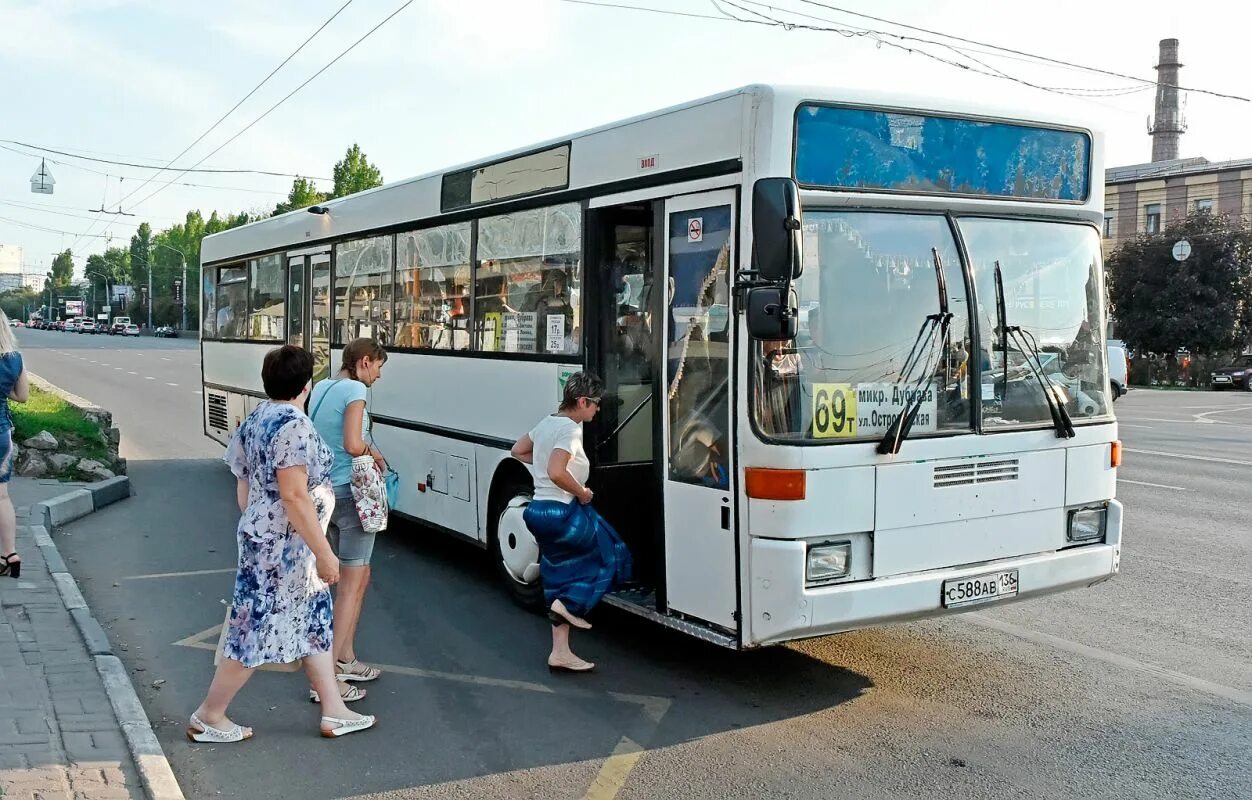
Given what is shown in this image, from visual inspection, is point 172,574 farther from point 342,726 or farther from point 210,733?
point 342,726

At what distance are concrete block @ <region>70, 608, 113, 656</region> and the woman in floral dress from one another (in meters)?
1.50

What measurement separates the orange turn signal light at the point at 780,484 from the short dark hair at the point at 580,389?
109cm

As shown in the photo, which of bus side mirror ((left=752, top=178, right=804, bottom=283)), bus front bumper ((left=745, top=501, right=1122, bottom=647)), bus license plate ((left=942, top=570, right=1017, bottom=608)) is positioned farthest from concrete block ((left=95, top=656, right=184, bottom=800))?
bus license plate ((left=942, top=570, right=1017, bottom=608))

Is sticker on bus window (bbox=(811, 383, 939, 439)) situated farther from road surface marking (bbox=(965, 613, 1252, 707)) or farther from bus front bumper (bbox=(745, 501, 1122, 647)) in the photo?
road surface marking (bbox=(965, 613, 1252, 707))

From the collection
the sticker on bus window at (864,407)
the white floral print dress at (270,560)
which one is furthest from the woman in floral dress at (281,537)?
the sticker on bus window at (864,407)

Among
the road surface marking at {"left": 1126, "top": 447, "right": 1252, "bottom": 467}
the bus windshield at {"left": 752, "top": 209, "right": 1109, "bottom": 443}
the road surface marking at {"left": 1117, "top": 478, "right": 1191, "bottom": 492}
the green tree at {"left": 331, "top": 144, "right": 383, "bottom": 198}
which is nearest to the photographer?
the bus windshield at {"left": 752, "top": 209, "right": 1109, "bottom": 443}

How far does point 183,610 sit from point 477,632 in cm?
207

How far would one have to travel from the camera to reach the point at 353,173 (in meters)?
57.7

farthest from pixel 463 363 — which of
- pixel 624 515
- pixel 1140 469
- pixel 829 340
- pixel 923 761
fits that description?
pixel 1140 469

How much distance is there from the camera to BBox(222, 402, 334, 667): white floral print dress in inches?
188

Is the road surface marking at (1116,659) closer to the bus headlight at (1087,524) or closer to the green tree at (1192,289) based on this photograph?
the bus headlight at (1087,524)

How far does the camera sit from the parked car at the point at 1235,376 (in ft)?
154

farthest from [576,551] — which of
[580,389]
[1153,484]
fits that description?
[1153,484]

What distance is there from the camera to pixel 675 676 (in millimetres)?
6145
